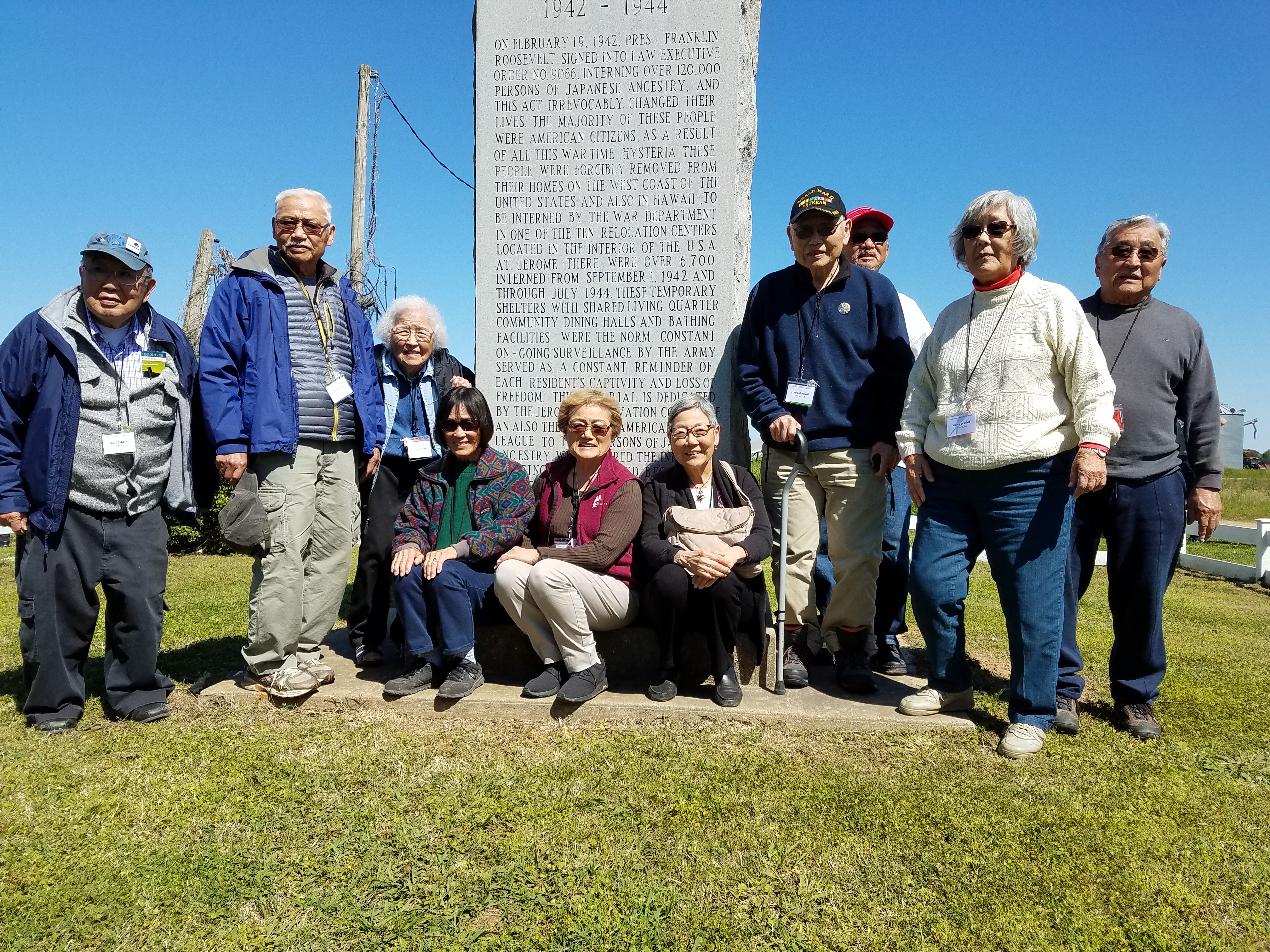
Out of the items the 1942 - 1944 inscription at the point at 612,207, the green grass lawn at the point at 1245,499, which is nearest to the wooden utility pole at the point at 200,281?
the 1942 - 1944 inscription at the point at 612,207

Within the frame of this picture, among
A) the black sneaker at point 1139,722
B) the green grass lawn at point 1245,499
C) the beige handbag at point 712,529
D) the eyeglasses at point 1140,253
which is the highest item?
the eyeglasses at point 1140,253

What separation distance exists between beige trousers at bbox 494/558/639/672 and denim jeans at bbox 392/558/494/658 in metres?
0.14

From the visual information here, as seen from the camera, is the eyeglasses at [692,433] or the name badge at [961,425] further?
the eyeglasses at [692,433]

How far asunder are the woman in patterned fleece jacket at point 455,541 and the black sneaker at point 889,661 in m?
1.97

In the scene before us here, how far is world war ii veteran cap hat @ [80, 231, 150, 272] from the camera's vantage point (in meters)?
3.48

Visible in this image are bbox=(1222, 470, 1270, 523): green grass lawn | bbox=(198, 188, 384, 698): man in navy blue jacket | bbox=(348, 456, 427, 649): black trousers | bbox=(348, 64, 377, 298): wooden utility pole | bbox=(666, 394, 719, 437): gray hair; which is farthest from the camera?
bbox=(1222, 470, 1270, 523): green grass lawn

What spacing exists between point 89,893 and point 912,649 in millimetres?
4125

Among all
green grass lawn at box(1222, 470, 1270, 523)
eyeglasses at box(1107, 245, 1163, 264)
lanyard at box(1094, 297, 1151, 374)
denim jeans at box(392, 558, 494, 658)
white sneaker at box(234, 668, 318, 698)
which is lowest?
green grass lawn at box(1222, 470, 1270, 523)

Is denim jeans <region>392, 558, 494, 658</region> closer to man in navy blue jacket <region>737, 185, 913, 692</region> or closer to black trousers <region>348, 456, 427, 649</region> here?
black trousers <region>348, 456, 427, 649</region>

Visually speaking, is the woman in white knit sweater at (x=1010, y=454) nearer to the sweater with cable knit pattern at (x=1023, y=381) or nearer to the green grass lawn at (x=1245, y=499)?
the sweater with cable knit pattern at (x=1023, y=381)

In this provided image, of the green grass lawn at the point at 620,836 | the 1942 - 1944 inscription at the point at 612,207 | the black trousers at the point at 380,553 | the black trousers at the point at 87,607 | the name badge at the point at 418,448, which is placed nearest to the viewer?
the green grass lawn at the point at 620,836

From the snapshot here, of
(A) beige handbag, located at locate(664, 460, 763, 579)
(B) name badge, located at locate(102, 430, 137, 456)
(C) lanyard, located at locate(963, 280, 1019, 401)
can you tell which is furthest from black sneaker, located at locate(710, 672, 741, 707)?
(B) name badge, located at locate(102, 430, 137, 456)

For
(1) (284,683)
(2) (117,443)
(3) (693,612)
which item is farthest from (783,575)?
(2) (117,443)

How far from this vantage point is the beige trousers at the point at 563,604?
3646mm
